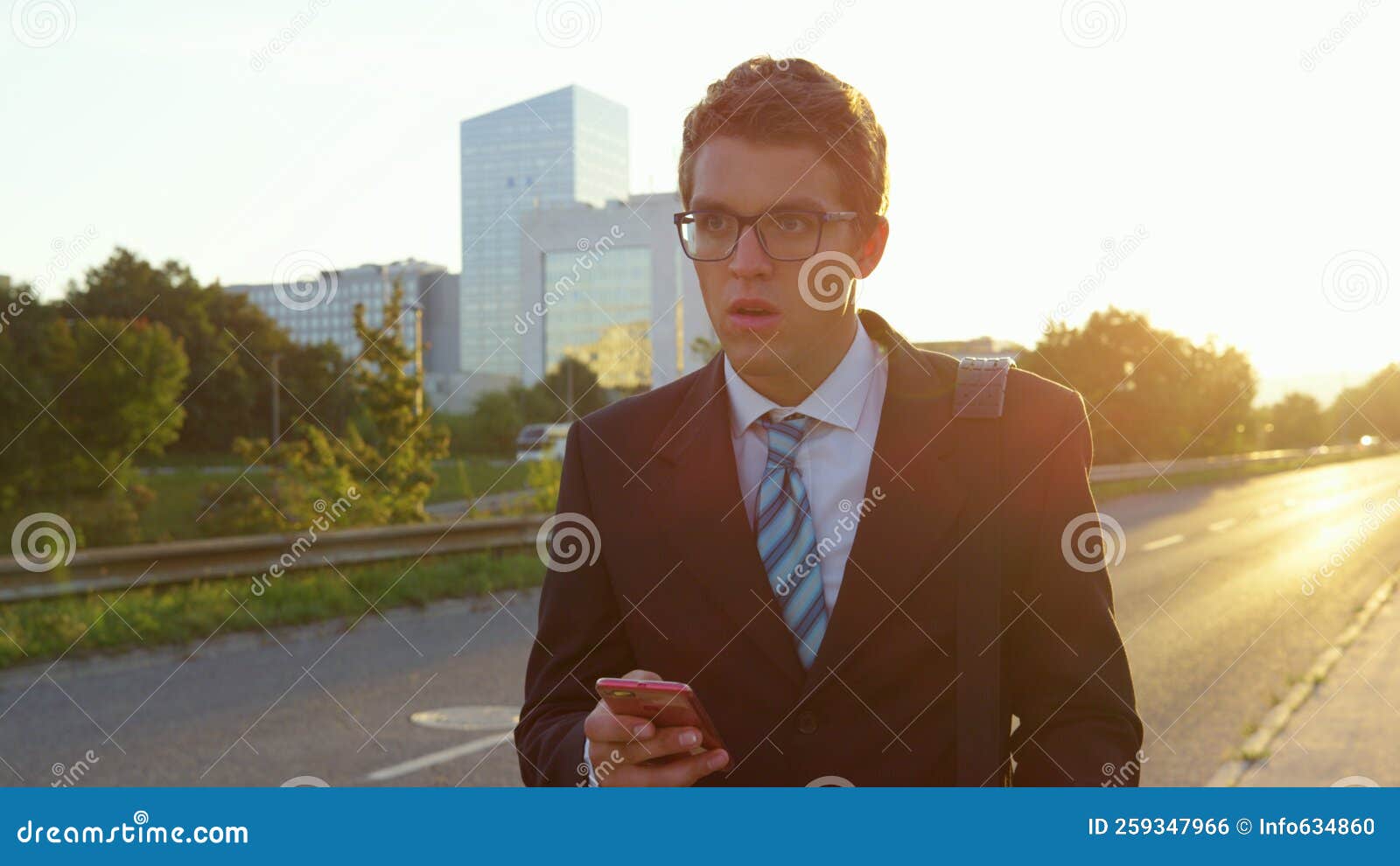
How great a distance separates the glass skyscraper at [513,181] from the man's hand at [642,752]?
1900 inches

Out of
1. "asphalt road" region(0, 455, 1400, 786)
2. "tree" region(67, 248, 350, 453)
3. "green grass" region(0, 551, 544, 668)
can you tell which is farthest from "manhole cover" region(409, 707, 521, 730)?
"tree" region(67, 248, 350, 453)

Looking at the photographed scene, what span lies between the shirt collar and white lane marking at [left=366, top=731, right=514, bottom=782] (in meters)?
4.38

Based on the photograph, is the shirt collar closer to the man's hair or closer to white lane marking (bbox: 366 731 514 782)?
the man's hair

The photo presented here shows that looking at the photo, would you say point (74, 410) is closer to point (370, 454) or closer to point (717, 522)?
point (370, 454)

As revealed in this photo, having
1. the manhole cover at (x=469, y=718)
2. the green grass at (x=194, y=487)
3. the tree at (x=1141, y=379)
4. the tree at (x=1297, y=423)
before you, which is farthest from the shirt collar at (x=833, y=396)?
the tree at (x=1297, y=423)

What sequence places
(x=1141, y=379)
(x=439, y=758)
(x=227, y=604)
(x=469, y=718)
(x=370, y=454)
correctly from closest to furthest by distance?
(x=439, y=758) < (x=469, y=718) < (x=227, y=604) < (x=370, y=454) < (x=1141, y=379)

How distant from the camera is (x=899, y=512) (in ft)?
6.36

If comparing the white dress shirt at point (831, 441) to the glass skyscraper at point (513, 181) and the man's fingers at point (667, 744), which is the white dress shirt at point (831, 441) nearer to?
the man's fingers at point (667, 744)

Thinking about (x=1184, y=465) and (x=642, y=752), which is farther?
(x=1184, y=465)

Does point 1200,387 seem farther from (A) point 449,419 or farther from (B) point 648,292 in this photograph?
(B) point 648,292

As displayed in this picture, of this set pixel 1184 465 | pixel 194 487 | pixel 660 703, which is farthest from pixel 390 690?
pixel 1184 465

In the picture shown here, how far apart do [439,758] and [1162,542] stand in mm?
13793

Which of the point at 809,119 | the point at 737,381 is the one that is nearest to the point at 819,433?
the point at 737,381

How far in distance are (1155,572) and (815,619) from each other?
13.4m
